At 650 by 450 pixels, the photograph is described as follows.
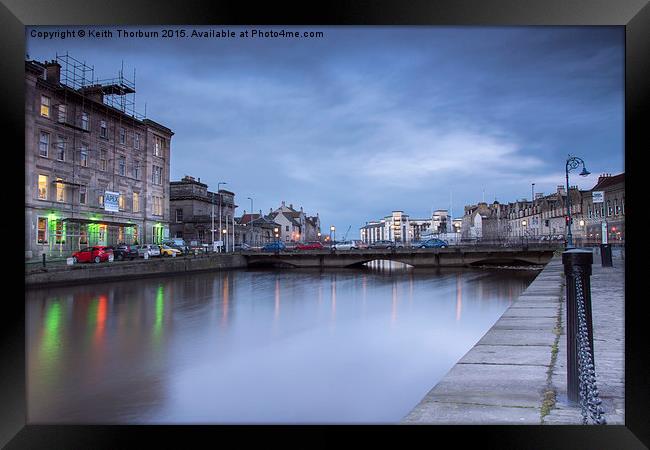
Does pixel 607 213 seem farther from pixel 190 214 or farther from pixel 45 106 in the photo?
pixel 45 106

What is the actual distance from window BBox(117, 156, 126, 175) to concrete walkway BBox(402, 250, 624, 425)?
38747 millimetres

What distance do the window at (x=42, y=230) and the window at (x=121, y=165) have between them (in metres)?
9.59

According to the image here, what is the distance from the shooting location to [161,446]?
3.59m

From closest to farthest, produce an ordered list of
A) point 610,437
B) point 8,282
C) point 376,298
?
point 610,437 → point 8,282 → point 376,298

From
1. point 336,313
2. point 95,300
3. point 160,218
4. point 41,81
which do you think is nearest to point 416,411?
point 336,313

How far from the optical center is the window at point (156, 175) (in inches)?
1797

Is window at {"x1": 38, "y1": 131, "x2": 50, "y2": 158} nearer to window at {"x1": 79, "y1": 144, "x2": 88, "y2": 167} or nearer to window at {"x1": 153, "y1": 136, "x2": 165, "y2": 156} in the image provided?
window at {"x1": 79, "y1": 144, "x2": 88, "y2": 167}

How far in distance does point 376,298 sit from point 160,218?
2776 centimetres

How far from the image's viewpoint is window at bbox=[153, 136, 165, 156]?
151 ft

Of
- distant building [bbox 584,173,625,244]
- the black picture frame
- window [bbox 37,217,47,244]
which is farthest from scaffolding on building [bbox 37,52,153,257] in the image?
distant building [bbox 584,173,625,244]

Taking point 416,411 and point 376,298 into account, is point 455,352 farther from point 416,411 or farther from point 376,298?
point 376,298

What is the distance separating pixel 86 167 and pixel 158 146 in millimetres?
11256

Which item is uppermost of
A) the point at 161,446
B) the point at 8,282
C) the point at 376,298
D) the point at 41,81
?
the point at 41,81

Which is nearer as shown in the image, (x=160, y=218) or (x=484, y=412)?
(x=484, y=412)
